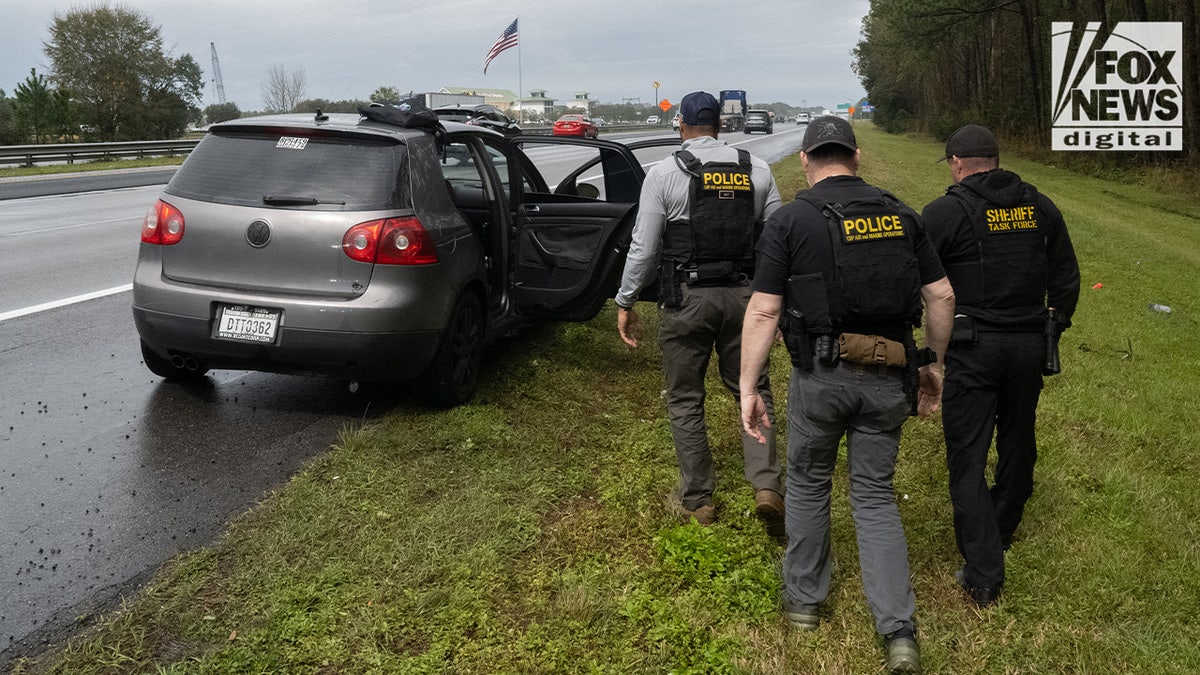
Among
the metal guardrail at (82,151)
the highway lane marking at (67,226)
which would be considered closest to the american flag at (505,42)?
the metal guardrail at (82,151)

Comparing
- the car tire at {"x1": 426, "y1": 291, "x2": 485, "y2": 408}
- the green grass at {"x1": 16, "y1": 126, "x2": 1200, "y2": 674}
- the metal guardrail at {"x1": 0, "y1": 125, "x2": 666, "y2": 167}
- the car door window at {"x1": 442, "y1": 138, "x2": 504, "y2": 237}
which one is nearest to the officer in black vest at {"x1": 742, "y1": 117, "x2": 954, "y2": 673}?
the green grass at {"x1": 16, "y1": 126, "x2": 1200, "y2": 674}

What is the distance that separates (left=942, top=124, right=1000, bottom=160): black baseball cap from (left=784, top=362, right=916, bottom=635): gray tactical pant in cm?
115

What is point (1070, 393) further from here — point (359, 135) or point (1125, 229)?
point (1125, 229)

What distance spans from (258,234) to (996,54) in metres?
50.8

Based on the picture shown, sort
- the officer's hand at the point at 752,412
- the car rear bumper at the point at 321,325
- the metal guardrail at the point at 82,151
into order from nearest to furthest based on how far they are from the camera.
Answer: the officer's hand at the point at 752,412 < the car rear bumper at the point at 321,325 < the metal guardrail at the point at 82,151

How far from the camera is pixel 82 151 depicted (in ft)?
94.9

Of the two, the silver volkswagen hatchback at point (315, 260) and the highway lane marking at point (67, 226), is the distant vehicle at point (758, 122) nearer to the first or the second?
the highway lane marking at point (67, 226)

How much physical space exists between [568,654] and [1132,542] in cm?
281

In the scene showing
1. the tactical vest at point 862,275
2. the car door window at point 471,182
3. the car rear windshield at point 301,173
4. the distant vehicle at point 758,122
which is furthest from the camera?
the distant vehicle at point 758,122

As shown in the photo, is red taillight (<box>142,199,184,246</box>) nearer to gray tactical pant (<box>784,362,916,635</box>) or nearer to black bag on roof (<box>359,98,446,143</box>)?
black bag on roof (<box>359,98,446,143</box>)

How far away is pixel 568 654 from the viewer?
3293mm

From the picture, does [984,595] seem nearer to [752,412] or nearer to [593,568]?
[752,412]

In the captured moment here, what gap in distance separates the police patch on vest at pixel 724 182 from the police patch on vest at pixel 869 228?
109 cm

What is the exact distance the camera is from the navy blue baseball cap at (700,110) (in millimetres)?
4348
